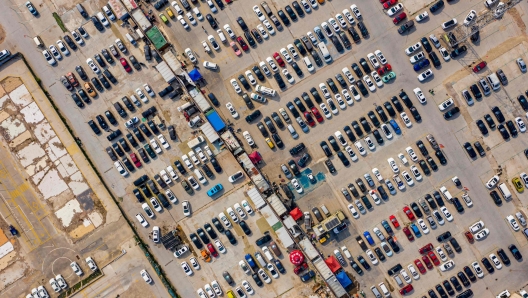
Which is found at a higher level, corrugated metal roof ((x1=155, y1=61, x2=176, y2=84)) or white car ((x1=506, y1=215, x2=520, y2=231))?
corrugated metal roof ((x1=155, y1=61, x2=176, y2=84))

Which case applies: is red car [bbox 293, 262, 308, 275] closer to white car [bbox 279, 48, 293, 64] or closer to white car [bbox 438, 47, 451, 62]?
white car [bbox 279, 48, 293, 64]

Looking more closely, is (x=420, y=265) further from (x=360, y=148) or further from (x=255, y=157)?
(x=255, y=157)

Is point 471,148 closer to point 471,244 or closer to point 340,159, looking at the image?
point 471,244

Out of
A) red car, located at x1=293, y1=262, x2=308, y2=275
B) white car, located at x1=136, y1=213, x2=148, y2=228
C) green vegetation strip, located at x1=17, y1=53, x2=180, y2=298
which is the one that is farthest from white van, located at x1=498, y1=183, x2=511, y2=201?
white car, located at x1=136, y1=213, x2=148, y2=228

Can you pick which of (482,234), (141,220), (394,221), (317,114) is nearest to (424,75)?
(317,114)

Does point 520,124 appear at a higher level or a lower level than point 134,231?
lower

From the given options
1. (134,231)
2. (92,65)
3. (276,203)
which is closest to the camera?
(276,203)
